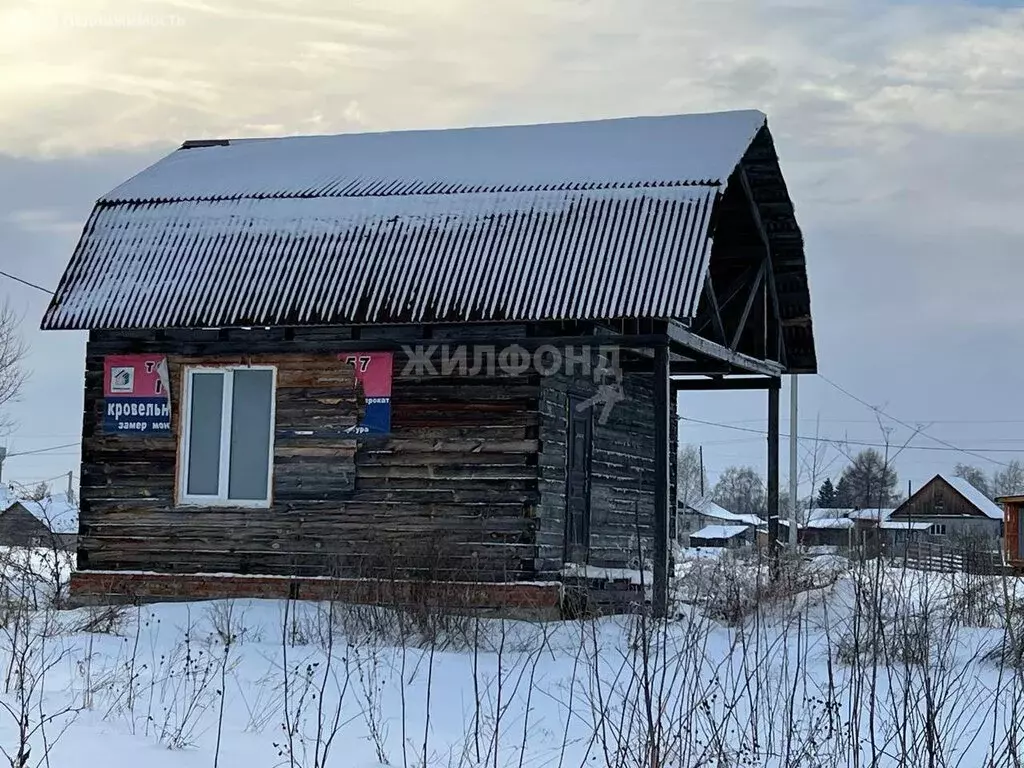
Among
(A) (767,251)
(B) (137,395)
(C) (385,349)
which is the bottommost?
(B) (137,395)

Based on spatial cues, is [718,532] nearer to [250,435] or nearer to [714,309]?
[714,309]

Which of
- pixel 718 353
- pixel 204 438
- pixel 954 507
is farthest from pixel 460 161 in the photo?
pixel 954 507

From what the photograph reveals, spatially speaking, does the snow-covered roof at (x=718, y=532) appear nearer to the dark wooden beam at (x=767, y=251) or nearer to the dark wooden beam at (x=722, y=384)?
the dark wooden beam at (x=722, y=384)

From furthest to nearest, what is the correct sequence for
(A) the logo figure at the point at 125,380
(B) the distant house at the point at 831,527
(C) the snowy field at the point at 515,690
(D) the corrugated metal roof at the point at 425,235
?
(A) the logo figure at the point at 125,380 < (D) the corrugated metal roof at the point at 425,235 < (B) the distant house at the point at 831,527 < (C) the snowy field at the point at 515,690

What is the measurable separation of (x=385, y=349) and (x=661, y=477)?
345cm

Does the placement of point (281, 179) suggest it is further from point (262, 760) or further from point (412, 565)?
point (262, 760)

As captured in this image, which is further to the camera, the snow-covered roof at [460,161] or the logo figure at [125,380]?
the logo figure at [125,380]

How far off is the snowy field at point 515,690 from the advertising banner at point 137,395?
92.3 inches

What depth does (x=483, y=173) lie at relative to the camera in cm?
1653

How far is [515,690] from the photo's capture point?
7.00m

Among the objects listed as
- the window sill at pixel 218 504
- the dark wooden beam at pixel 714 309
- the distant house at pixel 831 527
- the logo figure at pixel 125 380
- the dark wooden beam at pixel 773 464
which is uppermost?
the dark wooden beam at pixel 714 309

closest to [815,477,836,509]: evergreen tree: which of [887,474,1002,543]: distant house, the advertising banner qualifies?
the advertising banner

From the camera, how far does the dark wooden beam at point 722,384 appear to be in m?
19.6

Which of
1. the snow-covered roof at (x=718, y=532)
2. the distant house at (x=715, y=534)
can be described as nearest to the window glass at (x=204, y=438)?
the distant house at (x=715, y=534)
